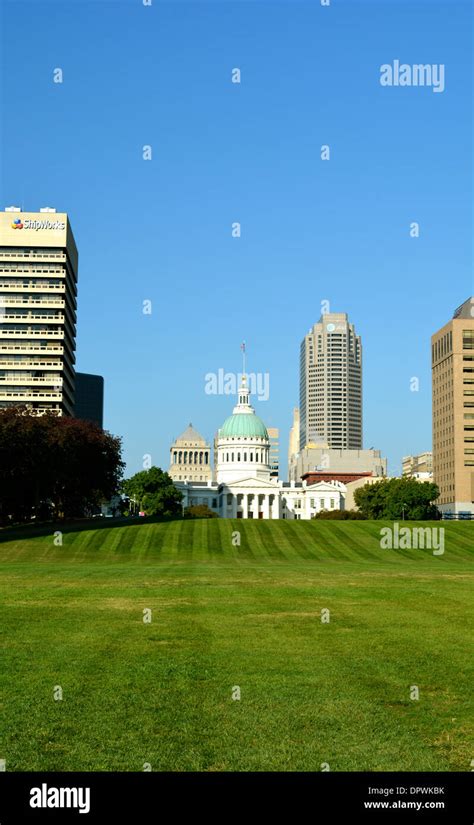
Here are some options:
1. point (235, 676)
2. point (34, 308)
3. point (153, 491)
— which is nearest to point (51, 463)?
point (153, 491)

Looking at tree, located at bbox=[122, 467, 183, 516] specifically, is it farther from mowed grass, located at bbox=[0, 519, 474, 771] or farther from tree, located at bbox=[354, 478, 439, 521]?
mowed grass, located at bbox=[0, 519, 474, 771]

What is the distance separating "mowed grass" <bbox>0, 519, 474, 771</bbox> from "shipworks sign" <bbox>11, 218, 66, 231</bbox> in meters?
146

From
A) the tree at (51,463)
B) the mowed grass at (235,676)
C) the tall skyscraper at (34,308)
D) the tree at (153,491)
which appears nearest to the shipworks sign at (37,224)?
the tall skyscraper at (34,308)

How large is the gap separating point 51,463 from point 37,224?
86798 mm

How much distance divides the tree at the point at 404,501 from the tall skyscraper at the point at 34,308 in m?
59.5

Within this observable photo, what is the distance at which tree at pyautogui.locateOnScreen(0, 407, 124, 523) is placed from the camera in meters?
98.2

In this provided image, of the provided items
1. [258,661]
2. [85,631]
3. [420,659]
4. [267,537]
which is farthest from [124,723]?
[267,537]

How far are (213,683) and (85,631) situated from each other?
7.38 meters

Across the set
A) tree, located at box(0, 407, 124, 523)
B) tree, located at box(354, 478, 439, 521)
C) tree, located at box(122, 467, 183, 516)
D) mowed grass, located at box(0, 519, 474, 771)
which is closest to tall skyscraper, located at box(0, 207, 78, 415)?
tree, located at box(122, 467, 183, 516)

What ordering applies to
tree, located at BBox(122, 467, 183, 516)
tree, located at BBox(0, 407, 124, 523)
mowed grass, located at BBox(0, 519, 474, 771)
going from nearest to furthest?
mowed grass, located at BBox(0, 519, 474, 771) < tree, located at BBox(0, 407, 124, 523) < tree, located at BBox(122, 467, 183, 516)

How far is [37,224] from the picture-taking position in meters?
178

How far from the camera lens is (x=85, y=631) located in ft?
78.9

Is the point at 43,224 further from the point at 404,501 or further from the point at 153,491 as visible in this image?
the point at 404,501
